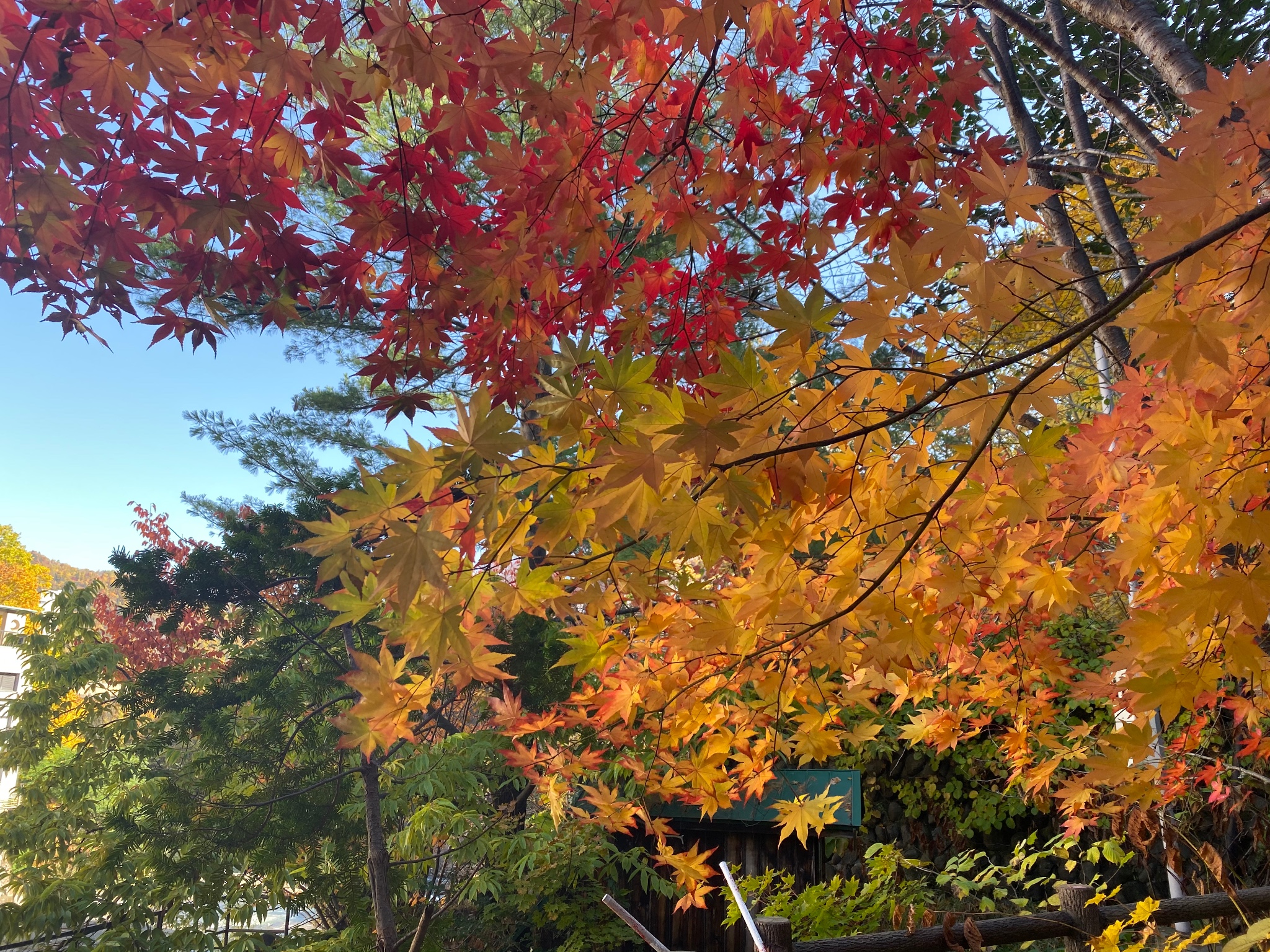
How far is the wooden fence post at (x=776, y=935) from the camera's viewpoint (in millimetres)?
1476

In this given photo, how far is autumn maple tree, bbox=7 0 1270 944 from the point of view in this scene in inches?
32.7

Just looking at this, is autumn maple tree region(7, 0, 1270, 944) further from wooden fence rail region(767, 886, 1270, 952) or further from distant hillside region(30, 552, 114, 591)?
distant hillside region(30, 552, 114, 591)

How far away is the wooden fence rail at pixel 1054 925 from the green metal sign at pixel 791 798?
2075mm

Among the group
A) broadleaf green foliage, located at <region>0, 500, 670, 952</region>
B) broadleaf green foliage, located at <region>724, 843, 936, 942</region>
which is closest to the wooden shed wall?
broadleaf green foliage, located at <region>0, 500, 670, 952</region>

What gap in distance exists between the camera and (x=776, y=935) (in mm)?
1480

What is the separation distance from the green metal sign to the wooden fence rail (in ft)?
6.81

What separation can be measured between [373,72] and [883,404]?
1.05 metres

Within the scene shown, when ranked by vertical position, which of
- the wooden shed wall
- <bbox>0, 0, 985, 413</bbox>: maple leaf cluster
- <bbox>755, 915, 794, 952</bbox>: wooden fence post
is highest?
<bbox>0, 0, 985, 413</bbox>: maple leaf cluster

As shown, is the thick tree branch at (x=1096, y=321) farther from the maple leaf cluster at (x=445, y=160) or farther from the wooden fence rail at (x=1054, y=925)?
the wooden fence rail at (x=1054, y=925)

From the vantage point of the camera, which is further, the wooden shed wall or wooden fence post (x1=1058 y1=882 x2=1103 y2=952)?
the wooden shed wall

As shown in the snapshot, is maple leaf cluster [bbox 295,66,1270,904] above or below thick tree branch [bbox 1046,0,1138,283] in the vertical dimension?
below

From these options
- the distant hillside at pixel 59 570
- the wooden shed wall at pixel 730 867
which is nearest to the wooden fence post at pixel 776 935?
the wooden shed wall at pixel 730 867

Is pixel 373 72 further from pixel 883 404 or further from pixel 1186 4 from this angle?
pixel 1186 4

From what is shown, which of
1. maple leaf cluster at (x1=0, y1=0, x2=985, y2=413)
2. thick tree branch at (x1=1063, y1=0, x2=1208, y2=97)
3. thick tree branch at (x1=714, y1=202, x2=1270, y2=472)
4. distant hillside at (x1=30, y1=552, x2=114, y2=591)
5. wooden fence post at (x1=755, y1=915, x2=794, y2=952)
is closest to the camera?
thick tree branch at (x1=714, y1=202, x2=1270, y2=472)
